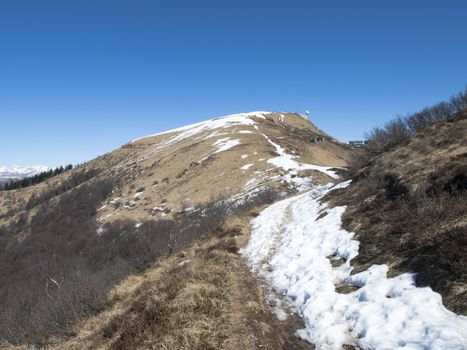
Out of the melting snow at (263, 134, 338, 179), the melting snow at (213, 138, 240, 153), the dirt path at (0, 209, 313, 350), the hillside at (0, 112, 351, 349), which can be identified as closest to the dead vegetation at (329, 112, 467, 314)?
the dirt path at (0, 209, 313, 350)

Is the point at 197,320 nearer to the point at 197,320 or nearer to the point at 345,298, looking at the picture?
the point at 197,320

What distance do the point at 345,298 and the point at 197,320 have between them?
359cm

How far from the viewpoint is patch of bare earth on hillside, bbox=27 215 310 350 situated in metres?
7.38

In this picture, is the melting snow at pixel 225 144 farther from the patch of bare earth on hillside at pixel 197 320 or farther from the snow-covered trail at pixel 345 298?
the patch of bare earth on hillside at pixel 197 320

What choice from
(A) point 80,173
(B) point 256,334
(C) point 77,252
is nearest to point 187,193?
(C) point 77,252

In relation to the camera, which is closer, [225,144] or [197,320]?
[197,320]

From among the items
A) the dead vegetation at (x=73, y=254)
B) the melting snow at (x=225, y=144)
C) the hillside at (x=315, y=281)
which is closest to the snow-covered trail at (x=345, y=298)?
the hillside at (x=315, y=281)

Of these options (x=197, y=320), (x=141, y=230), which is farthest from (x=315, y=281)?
(x=141, y=230)

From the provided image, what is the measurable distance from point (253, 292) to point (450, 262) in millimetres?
5294

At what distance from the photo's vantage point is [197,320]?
7957mm

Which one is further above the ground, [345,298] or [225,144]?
[225,144]

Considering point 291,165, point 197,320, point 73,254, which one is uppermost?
point 291,165

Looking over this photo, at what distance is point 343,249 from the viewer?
1150 centimetres

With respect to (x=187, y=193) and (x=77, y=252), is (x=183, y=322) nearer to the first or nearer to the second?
(x=187, y=193)
